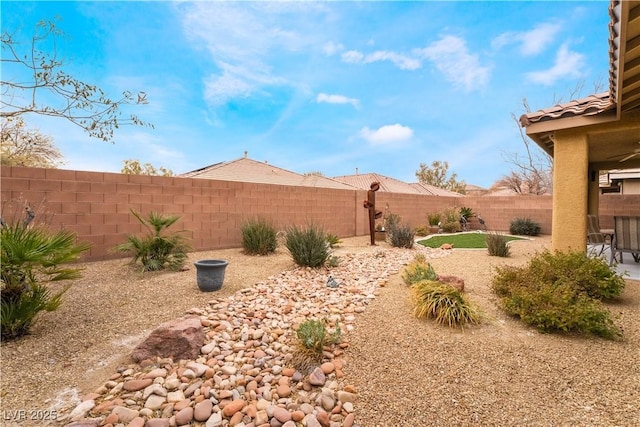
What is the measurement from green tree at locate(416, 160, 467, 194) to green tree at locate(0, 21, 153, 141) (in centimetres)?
3745

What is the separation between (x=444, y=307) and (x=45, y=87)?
21.2 ft

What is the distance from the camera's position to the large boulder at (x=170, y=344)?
2.51 meters

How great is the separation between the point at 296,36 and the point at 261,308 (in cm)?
697

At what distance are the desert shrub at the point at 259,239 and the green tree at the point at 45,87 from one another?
335 centimetres

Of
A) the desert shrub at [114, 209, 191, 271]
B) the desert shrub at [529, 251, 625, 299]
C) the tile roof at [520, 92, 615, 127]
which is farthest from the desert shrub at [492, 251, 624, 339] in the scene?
the desert shrub at [114, 209, 191, 271]

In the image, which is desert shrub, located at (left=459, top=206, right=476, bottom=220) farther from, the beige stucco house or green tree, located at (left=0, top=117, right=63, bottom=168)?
green tree, located at (left=0, top=117, right=63, bottom=168)

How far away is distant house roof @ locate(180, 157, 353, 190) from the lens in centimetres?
1298

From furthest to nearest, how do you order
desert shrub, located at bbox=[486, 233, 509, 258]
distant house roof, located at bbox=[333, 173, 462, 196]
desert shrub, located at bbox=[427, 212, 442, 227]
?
distant house roof, located at bbox=[333, 173, 462, 196] → desert shrub, located at bbox=[427, 212, 442, 227] → desert shrub, located at bbox=[486, 233, 509, 258]

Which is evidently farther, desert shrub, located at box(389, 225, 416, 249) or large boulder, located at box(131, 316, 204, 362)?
desert shrub, located at box(389, 225, 416, 249)

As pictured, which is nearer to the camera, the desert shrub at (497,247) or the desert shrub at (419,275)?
the desert shrub at (419,275)

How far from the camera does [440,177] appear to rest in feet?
126

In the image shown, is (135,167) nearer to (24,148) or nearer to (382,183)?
(24,148)

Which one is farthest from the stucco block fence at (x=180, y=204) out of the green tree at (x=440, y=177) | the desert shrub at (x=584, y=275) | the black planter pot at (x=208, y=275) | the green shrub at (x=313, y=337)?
the green tree at (x=440, y=177)

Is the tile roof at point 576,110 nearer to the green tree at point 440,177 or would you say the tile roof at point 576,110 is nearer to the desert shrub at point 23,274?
the desert shrub at point 23,274
